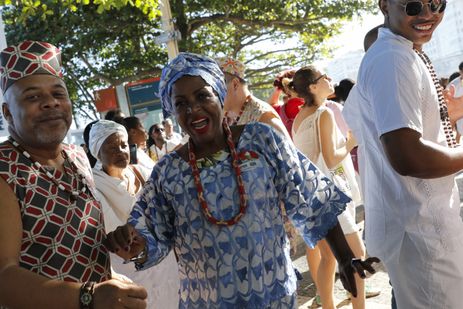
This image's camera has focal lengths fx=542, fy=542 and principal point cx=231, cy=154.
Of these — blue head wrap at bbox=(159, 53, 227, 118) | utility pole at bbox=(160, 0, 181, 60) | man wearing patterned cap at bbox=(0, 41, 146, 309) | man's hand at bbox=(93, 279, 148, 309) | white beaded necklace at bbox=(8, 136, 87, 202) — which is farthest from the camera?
utility pole at bbox=(160, 0, 181, 60)

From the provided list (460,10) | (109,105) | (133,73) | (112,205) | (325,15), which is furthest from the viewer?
(460,10)

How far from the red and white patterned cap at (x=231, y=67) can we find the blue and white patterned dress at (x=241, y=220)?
1.69 metres

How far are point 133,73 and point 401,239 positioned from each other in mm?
14702

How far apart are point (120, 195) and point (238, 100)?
1124 mm

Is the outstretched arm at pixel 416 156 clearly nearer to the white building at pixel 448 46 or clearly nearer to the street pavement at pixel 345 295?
the street pavement at pixel 345 295

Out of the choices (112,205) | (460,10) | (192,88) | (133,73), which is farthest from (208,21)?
(460,10)

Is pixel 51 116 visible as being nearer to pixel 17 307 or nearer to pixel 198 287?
pixel 17 307

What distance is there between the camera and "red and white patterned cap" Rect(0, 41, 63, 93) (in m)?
2.05

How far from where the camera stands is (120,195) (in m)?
4.02

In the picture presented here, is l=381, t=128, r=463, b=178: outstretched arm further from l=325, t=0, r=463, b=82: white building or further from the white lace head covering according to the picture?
l=325, t=0, r=463, b=82: white building

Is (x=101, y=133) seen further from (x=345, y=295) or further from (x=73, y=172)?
(x=345, y=295)

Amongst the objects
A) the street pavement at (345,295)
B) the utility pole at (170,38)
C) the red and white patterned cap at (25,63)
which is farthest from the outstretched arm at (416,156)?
the utility pole at (170,38)

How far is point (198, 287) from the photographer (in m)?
2.35

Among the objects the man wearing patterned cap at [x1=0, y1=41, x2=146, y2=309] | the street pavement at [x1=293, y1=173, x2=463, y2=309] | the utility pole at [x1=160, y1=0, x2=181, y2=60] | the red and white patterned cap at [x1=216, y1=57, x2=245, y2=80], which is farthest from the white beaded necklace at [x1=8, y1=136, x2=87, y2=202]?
the utility pole at [x1=160, y1=0, x2=181, y2=60]
